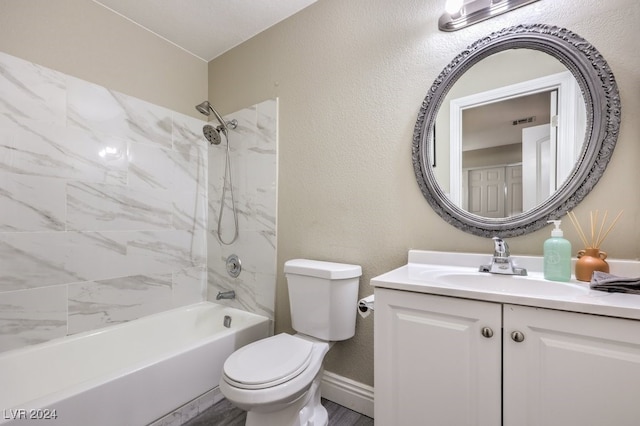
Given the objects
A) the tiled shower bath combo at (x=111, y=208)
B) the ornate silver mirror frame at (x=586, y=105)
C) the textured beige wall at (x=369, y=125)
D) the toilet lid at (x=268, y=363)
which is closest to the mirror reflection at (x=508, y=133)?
the ornate silver mirror frame at (x=586, y=105)

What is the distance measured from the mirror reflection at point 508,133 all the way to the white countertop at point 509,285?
0.25m

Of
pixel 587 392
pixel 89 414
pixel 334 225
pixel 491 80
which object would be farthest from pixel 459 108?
pixel 89 414

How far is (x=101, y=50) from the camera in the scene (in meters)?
1.83

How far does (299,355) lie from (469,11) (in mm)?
1720

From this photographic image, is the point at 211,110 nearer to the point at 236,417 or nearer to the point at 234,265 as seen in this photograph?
the point at 234,265

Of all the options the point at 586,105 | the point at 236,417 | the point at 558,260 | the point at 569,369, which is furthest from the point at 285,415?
the point at 586,105

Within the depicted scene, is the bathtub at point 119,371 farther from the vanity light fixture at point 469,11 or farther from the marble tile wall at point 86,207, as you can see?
the vanity light fixture at point 469,11

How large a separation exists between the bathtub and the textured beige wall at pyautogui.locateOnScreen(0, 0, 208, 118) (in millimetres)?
1582

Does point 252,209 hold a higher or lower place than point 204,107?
lower

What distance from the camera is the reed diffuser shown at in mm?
1000

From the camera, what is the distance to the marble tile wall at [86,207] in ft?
4.96

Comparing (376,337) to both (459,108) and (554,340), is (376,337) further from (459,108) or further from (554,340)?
(459,108)

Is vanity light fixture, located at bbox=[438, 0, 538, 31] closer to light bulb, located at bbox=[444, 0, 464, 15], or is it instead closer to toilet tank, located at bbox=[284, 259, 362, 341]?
light bulb, located at bbox=[444, 0, 464, 15]

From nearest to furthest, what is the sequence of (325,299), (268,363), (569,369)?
1. (569,369)
2. (268,363)
3. (325,299)
